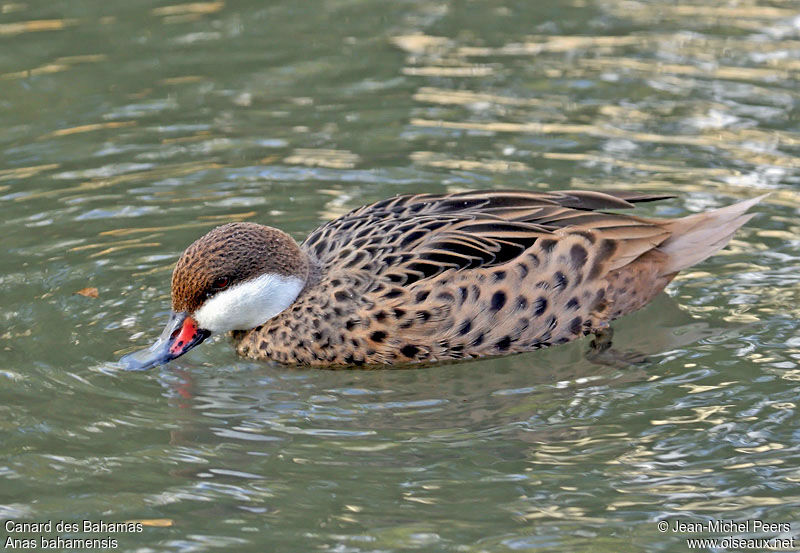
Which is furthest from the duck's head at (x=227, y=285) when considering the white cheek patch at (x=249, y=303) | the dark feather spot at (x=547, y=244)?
the dark feather spot at (x=547, y=244)

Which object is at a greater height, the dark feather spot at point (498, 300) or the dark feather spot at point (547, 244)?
the dark feather spot at point (547, 244)

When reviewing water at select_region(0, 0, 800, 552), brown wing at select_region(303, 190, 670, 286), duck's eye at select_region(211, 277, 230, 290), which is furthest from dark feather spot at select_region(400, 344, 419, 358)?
duck's eye at select_region(211, 277, 230, 290)

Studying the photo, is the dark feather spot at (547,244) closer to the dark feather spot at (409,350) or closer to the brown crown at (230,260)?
the dark feather spot at (409,350)

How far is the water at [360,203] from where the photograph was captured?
6.75 m

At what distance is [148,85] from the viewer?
13.0 metres

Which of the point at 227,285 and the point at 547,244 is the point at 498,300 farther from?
the point at 227,285

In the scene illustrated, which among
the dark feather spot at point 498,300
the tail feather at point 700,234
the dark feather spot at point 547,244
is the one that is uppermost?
the dark feather spot at point 547,244

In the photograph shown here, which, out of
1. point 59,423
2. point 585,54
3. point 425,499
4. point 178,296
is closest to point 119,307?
point 178,296

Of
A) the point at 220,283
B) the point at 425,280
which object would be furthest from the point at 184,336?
the point at 425,280

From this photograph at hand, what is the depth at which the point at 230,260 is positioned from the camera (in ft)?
27.7

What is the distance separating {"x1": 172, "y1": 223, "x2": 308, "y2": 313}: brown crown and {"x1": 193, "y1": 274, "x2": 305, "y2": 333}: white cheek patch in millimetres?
49

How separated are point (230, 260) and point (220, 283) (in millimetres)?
164

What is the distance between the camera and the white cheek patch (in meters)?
8.46

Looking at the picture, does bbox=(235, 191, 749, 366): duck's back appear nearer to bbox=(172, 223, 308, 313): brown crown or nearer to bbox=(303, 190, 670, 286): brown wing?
bbox=(303, 190, 670, 286): brown wing
